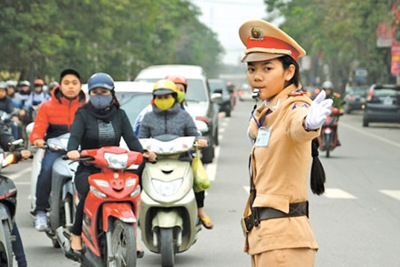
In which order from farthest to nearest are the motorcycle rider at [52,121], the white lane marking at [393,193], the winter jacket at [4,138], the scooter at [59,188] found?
1. the white lane marking at [393,193]
2. the motorcycle rider at [52,121]
3. the scooter at [59,188]
4. the winter jacket at [4,138]

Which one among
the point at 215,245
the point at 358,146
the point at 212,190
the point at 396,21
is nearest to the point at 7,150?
the point at 215,245

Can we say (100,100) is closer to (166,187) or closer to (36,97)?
(166,187)

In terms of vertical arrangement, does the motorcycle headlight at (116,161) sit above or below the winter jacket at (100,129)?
below

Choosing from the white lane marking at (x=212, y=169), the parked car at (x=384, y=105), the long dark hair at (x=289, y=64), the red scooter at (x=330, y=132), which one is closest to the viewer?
the long dark hair at (x=289, y=64)

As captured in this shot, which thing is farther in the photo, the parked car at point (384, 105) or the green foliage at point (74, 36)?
the parked car at point (384, 105)

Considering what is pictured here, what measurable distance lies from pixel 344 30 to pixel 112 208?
53105 millimetres

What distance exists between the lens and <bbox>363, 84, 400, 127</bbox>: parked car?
4100 centimetres

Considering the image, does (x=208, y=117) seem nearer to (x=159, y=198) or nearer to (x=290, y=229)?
(x=159, y=198)

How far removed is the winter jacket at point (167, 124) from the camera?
10.0 metres

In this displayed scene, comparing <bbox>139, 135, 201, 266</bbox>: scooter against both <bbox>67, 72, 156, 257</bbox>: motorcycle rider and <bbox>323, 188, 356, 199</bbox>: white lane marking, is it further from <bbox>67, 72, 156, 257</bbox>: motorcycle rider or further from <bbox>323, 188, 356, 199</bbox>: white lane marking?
<bbox>323, 188, 356, 199</bbox>: white lane marking

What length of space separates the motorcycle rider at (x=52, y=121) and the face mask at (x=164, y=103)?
2.91 feet

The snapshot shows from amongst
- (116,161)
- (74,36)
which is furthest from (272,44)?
(74,36)

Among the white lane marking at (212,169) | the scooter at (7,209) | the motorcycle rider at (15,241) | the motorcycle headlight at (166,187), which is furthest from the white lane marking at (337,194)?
the scooter at (7,209)

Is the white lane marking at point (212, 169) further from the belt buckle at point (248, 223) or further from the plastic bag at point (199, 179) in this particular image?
the belt buckle at point (248, 223)
